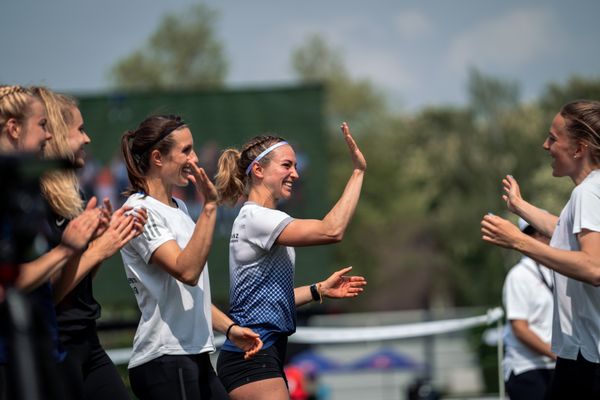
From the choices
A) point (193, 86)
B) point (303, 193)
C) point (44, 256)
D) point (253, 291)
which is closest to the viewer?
point (44, 256)

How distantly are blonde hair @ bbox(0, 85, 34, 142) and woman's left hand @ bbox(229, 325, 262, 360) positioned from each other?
149cm

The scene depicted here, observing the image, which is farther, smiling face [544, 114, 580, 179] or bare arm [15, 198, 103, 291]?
smiling face [544, 114, 580, 179]

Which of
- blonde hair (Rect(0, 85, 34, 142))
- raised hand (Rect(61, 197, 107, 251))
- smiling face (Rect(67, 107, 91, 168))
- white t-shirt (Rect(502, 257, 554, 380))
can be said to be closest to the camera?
raised hand (Rect(61, 197, 107, 251))

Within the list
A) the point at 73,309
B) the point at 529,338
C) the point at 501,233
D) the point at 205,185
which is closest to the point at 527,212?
the point at 501,233

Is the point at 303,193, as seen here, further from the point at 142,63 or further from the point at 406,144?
the point at 406,144

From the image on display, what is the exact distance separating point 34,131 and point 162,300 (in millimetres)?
1057

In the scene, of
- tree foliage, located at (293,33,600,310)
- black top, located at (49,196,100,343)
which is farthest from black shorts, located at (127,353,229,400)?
tree foliage, located at (293,33,600,310)

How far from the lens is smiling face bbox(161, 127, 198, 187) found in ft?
16.2

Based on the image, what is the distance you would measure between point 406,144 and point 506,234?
54.2 metres

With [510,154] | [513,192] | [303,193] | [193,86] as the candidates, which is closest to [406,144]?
[510,154]

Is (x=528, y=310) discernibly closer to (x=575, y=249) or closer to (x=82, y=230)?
(x=575, y=249)

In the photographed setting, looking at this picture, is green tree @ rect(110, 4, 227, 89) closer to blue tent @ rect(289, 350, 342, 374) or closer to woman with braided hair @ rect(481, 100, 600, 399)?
blue tent @ rect(289, 350, 342, 374)

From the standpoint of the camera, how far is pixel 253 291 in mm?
4961

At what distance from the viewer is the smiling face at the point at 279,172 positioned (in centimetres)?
520
